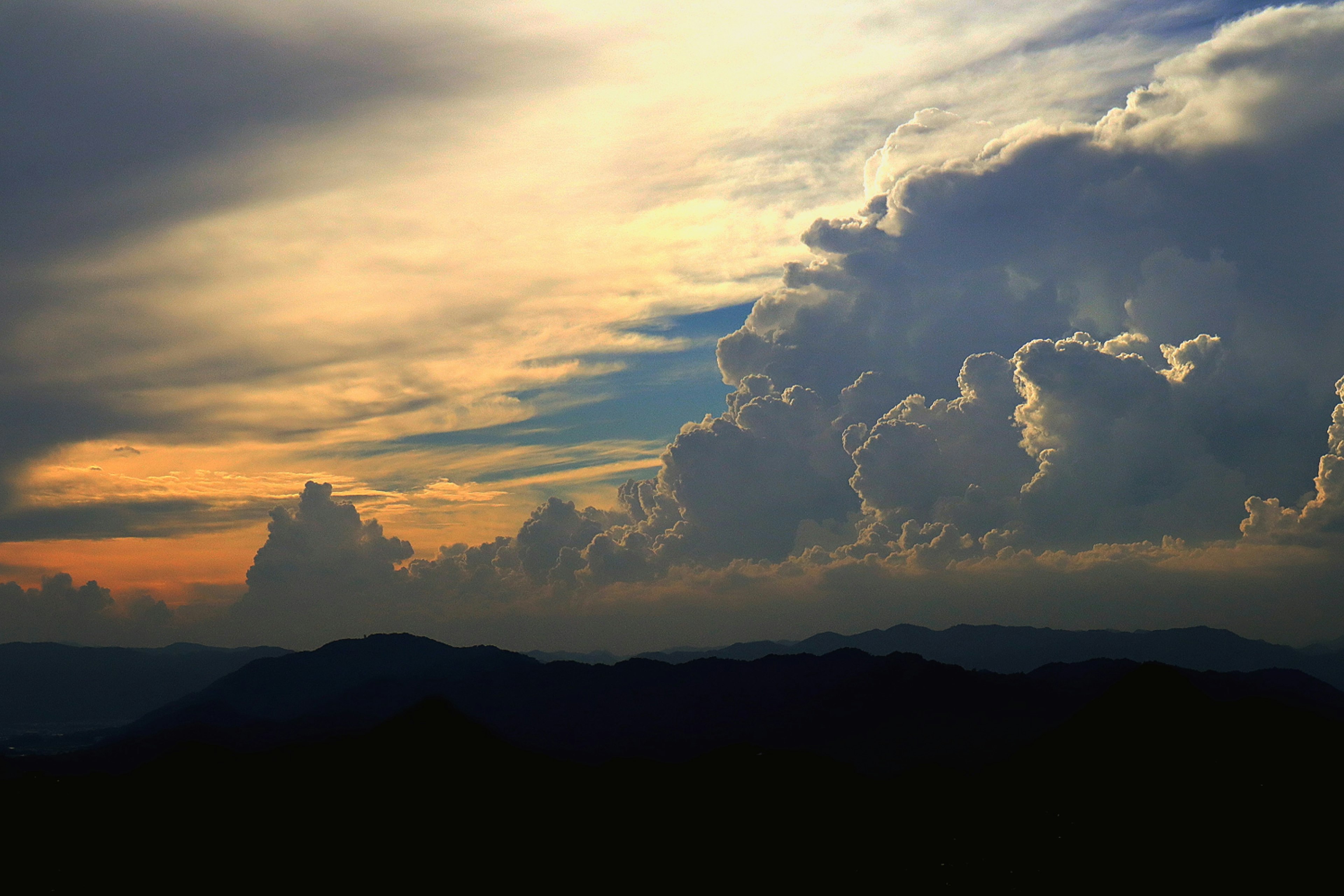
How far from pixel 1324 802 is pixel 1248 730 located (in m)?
26.5

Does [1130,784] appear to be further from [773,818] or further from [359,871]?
[359,871]

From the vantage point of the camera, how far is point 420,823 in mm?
162500

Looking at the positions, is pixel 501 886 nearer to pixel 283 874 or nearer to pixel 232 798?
pixel 283 874

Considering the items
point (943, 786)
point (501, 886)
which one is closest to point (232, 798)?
point (501, 886)

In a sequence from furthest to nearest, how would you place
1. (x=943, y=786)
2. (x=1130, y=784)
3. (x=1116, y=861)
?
(x=943, y=786) < (x=1130, y=784) < (x=1116, y=861)

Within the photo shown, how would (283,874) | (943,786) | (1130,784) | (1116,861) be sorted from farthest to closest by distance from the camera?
(943,786) < (1130,784) < (283,874) < (1116,861)

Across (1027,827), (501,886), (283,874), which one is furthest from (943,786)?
(283,874)

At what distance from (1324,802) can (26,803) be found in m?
206

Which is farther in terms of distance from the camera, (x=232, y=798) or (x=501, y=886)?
(x=232, y=798)

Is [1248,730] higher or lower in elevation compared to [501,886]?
higher

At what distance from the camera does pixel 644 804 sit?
563 feet

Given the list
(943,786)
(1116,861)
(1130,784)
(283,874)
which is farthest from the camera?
(943,786)

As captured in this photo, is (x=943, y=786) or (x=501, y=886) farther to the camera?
(x=943, y=786)

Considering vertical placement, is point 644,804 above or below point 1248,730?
below
